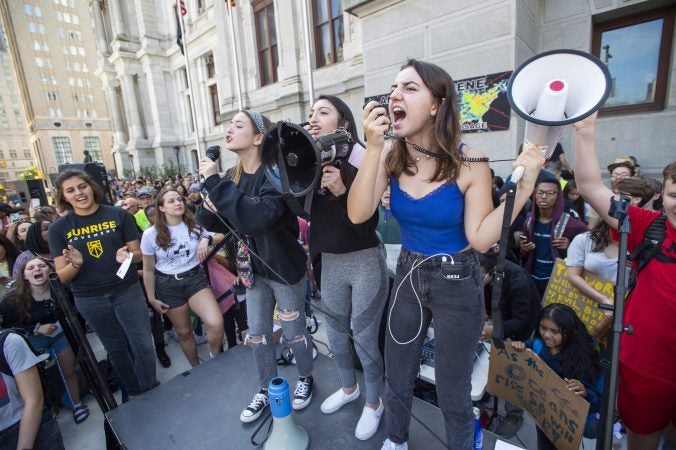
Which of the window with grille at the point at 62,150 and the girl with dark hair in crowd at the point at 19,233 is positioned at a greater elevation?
the window with grille at the point at 62,150

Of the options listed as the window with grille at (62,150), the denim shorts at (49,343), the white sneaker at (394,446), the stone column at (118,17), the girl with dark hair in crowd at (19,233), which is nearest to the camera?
the white sneaker at (394,446)

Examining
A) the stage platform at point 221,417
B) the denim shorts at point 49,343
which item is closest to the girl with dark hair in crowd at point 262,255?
the stage platform at point 221,417

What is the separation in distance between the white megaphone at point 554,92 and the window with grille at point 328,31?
32.1 ft

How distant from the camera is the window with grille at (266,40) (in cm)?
1176

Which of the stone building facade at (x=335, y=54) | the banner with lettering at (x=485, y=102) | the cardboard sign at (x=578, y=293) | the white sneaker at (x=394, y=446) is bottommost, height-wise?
the white sneaker at (x=394, y=446)

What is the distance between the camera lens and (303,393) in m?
2.11

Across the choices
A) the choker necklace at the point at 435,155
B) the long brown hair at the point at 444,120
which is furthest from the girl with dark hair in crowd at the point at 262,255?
the long brown hair at the point at 444,120

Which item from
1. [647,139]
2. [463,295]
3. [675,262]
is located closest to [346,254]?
[463,295]

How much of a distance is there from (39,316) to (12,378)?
1.09 metres

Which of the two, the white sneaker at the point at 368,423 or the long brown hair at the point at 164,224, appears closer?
the white sneaker at the point at 368,423

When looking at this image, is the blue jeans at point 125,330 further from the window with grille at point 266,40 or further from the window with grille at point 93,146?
the window with grille at point 93,146

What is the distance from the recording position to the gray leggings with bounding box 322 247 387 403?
1.70m

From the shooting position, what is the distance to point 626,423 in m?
1.70

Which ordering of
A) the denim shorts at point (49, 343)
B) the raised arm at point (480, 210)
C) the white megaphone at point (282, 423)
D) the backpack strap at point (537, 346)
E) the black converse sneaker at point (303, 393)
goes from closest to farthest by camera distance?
the raised arm at point (480, 210) → the white megaphone at point (282, 423) → the black converse sneaker at point (303, 393) → the backpack strap at point (537, 346) → the denim shorts at point (49, 343)
